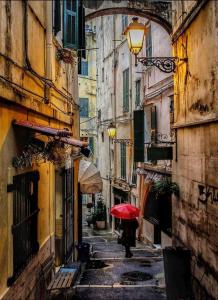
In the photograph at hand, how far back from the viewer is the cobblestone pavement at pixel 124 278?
Answer: 34.5 feet

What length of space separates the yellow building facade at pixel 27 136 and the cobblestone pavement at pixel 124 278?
174 cm

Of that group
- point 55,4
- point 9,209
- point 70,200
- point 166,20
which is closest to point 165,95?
point 166,20

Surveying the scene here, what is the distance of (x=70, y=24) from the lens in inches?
415

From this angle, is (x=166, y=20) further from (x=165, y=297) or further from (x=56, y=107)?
(x=165, y=297)

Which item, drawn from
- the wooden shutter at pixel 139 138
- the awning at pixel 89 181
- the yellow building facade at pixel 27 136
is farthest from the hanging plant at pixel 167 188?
the awning at pixel 89 181

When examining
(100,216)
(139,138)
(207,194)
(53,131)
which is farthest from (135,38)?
(100,216)

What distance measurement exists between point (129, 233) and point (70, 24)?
9236 millimetres

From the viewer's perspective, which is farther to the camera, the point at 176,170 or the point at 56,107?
the point at 176,170

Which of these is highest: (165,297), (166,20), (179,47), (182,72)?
(166,20)

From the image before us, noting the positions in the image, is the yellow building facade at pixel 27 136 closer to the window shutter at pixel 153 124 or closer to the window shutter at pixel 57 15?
the window shutter at pixel 57 15

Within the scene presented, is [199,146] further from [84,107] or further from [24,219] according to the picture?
[84,107]

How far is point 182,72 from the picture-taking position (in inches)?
443

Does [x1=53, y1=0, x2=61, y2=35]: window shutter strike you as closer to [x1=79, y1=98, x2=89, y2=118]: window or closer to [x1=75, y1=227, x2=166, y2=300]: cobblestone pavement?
[x1=75, y1=227, x2=166, y2=300]: cobblestone pavement

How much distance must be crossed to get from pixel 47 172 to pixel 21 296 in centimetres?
337
